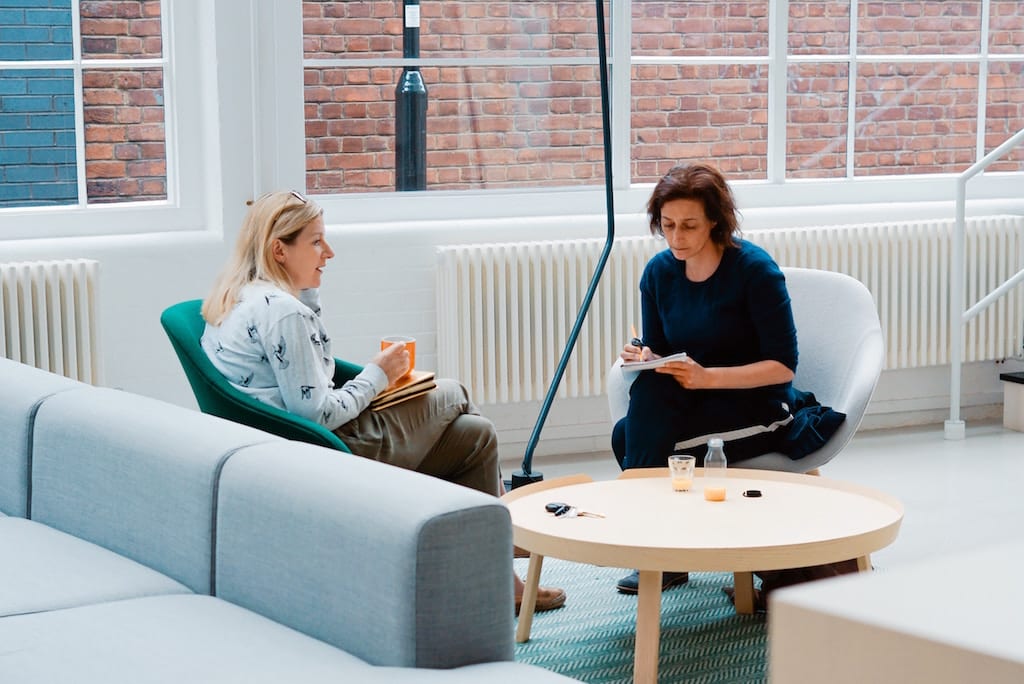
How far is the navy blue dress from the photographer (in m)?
3.63

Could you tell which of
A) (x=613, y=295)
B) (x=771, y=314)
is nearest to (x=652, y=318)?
(x=771, y=314)

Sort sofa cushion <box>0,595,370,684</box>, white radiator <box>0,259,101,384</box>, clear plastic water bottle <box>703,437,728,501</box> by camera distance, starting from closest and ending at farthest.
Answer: sofa cushion <box>0,595,370,684</box> < clear plastic water bottle <box>703,437,728,501</box> < white radiator <box>0,259,101,384</box>

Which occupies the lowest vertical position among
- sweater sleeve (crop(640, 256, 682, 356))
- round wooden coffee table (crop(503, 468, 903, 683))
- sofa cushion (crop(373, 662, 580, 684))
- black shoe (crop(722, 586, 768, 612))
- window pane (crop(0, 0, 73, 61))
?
black shoe (crop(722, 586, 768, 612))

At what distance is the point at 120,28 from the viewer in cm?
469

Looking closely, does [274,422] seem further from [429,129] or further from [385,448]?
[429,129]

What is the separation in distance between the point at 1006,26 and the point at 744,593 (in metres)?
3.55

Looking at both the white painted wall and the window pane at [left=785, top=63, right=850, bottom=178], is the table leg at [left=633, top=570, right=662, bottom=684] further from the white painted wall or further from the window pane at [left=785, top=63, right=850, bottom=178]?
the window pane at [left=785, top=63, right=850, bottom=178]

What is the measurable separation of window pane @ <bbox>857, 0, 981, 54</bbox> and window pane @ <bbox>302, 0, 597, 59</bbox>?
126 centimetres

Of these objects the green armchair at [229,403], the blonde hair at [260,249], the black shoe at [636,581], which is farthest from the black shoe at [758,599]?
the blonde hair at [260,249]

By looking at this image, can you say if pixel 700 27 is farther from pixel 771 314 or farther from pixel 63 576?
pixel 63 576

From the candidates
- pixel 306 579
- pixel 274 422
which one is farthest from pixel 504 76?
pixel 306 579

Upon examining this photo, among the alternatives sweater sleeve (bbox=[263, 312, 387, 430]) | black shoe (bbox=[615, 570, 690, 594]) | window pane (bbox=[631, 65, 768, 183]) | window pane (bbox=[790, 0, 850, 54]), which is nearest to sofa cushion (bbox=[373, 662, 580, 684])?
sweater sleeve (bbox=[263, 312, 387, 430])

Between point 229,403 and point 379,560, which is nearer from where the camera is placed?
point 379,560

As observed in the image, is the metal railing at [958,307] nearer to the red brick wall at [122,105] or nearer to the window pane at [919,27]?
the window pane at [919,27]
